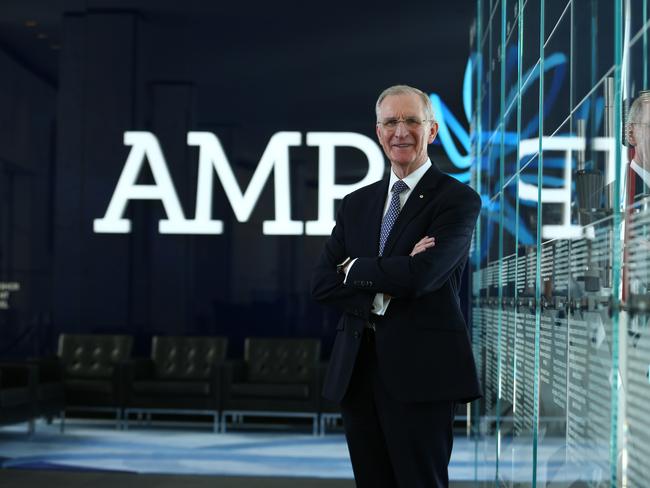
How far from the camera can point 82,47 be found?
30.5 ft

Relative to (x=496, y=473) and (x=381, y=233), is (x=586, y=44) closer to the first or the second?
(x=381, y=233)

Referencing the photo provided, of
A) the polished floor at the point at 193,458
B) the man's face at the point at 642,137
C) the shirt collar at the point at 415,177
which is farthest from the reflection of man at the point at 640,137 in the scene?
the polished floor at the point at 193,458

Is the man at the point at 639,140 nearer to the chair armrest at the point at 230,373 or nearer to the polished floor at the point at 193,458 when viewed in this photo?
the polished floor at the point at 193,458

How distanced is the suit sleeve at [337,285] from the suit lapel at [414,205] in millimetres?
143

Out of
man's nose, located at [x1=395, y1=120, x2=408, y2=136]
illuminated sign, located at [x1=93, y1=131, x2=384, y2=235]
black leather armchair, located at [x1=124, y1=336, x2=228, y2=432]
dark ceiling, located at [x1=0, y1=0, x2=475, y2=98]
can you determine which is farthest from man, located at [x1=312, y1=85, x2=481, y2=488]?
dark ceiling, located at [x1=0, y1=0, x2=475, y2=98]

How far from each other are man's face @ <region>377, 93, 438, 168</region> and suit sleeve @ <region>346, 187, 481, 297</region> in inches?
6.5

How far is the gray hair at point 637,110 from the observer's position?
1910 millimetres

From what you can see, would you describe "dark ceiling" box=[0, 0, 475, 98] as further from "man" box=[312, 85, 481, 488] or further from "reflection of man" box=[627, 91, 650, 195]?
"reflection of man" box=[627, 91, 650, 195]

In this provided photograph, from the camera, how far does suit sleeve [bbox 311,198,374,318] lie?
2.49 m

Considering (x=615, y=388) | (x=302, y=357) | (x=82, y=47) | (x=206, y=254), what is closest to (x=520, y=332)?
(x=615, y=388)

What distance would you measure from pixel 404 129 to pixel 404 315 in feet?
1.54

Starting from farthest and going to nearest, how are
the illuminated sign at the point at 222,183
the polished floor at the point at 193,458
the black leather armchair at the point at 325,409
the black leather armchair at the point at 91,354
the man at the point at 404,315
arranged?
the illuminated sign at the point at 222,183
the black leather armchair at the point at 91,354
the black leather armchair at the point at 325,409
the polished floor at the point at 193,458
the man at the point at 404,315

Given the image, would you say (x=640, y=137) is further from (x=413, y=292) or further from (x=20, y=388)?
(x=20, y=388)

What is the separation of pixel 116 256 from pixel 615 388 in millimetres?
7561
